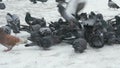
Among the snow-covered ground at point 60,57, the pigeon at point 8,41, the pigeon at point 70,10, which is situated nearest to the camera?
the snow-covered ground at point 60,57

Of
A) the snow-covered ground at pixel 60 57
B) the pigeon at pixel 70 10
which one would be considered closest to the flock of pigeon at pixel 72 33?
the pigeon at pixel 70 10

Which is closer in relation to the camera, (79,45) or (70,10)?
(79,45)

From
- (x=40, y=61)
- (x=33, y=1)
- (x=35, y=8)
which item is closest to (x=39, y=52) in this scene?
(x=40, y=61)

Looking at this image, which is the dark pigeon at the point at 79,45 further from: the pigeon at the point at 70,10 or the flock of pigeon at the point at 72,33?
the pigeon at the point at 70,10

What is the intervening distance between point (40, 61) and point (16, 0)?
23.7 ft

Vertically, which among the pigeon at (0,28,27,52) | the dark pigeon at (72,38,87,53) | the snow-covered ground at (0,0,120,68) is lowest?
the snow-covered ground at (0,0,120,68)

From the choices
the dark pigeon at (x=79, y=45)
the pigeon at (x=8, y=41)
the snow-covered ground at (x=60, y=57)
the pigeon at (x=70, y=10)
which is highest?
the pigeon at (x=70, y=10)

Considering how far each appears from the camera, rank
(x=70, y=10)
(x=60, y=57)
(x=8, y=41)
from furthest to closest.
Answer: (x=70, y=10)
(x=8, y=41)
(x=60, y=57)

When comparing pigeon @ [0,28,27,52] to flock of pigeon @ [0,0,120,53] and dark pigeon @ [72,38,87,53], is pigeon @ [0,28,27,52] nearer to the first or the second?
flock of pigeon @ [0,0,120,53]

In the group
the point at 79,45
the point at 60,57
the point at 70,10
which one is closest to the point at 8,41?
the point at 60,57

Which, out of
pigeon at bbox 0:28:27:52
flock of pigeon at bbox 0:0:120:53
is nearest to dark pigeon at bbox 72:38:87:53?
flock of pigeon at bbox 0:0:120:53

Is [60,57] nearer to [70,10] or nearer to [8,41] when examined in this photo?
[8,41]

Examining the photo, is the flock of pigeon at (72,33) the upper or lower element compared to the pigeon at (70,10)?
lower

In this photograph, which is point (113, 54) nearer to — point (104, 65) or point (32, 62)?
point (104, 65)
